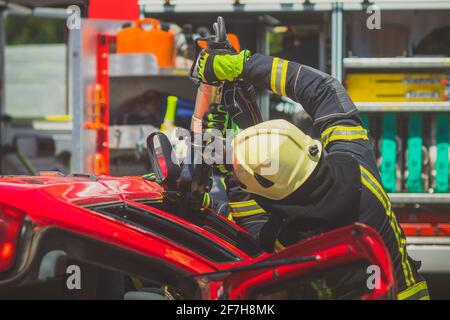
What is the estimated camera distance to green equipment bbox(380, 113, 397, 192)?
14.9 feet

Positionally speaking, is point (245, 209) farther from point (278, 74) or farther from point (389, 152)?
point (389, 152)

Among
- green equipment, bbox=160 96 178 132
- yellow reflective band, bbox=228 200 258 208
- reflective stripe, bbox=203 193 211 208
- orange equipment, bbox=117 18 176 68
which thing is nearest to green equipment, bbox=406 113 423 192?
green equipment, bbox=160 96 178 132

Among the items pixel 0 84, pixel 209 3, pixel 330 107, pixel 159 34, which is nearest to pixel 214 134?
pixel 330 107

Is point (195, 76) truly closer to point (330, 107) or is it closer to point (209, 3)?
point (330, 107)

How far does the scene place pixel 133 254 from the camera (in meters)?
2.22

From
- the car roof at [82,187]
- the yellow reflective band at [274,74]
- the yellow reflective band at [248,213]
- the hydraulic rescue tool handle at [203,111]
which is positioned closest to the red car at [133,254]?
the car roof at [82,187]

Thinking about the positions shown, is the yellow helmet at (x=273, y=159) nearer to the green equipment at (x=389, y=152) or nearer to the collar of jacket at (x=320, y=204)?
the collar of jacket at (x=320, y=204)

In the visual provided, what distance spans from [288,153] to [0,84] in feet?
18.7

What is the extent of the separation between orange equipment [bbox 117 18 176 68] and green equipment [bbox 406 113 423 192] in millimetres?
1522

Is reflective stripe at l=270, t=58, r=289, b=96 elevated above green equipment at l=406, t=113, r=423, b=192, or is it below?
above

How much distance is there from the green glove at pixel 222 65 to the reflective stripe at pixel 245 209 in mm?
418

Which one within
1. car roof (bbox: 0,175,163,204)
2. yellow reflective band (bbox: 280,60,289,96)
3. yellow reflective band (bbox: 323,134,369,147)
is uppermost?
yellow reflective band (bbox: 280,60,289,96)

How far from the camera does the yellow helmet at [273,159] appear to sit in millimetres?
2264

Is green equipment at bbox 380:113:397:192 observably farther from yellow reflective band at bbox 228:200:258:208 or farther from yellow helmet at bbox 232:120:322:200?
yellow helmet at bbox 232:120:322:200
